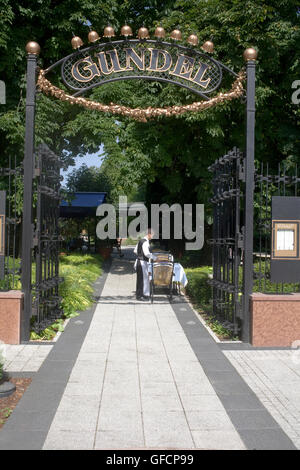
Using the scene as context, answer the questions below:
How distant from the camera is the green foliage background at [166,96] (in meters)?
16.8

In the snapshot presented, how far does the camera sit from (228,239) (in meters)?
8.73

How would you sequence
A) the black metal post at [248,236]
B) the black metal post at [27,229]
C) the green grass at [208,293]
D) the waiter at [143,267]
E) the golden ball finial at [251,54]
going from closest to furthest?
the black metal post at [27,229]
the black metal post at [248,236]
the golden ball finial at [251,54]
the green grass at [208,293]
the waiter at [143,267]

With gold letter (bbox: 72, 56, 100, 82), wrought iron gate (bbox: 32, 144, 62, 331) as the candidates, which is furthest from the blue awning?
gold letter (bbox: 72, 56, 100, 82)

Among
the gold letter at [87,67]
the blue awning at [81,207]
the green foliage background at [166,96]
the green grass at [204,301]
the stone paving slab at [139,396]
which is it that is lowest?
the stone paving slab at [139,396]

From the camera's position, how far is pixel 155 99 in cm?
1727

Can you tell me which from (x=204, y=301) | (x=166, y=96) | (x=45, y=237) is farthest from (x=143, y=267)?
(x=166, y=96)

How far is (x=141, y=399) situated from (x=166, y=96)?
13.3m

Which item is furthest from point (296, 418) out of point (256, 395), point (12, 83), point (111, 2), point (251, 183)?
point (111, 2)

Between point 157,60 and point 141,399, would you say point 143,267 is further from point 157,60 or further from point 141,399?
point 141,399

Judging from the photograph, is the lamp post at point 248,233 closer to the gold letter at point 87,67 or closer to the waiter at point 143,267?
the gold letter at point 87,67

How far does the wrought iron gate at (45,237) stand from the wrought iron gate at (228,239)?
10.0 ft

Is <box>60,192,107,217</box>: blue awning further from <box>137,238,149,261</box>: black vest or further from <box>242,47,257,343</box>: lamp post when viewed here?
<box>242,47,257,343</box>: lamp post

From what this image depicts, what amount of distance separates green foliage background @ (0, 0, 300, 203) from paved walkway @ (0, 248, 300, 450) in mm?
10142

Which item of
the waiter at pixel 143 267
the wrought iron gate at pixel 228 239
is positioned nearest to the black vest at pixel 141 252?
the waiter at pixel 143 267
